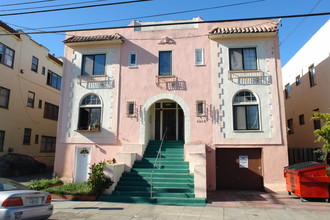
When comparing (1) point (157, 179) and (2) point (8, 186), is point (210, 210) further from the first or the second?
(2) point (8, 186)

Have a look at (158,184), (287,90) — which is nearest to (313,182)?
(158,184)

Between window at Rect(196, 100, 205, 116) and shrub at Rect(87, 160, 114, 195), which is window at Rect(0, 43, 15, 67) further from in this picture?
window at Rect(196, 100, 205, 116)

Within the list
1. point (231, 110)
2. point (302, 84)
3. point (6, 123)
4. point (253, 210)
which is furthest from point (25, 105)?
point (302, 84)

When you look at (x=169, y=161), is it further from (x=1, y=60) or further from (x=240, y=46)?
(x=1, y=60)

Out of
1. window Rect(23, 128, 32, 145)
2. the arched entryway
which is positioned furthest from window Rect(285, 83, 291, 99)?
window Rect(23, 128, 32, 145)

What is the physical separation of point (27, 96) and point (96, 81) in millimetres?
8890

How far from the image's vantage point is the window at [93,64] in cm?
1487

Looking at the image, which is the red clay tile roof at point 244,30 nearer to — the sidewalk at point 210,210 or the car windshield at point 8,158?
the sidewalk at point 210,210

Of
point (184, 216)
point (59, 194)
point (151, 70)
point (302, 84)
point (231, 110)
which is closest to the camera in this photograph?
point (184, 216)

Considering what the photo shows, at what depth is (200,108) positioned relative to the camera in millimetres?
13711

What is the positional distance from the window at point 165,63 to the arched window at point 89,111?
400 centimetres

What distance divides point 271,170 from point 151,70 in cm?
815

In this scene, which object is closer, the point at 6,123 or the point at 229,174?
the point at 229,174

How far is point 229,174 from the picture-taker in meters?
12.9
